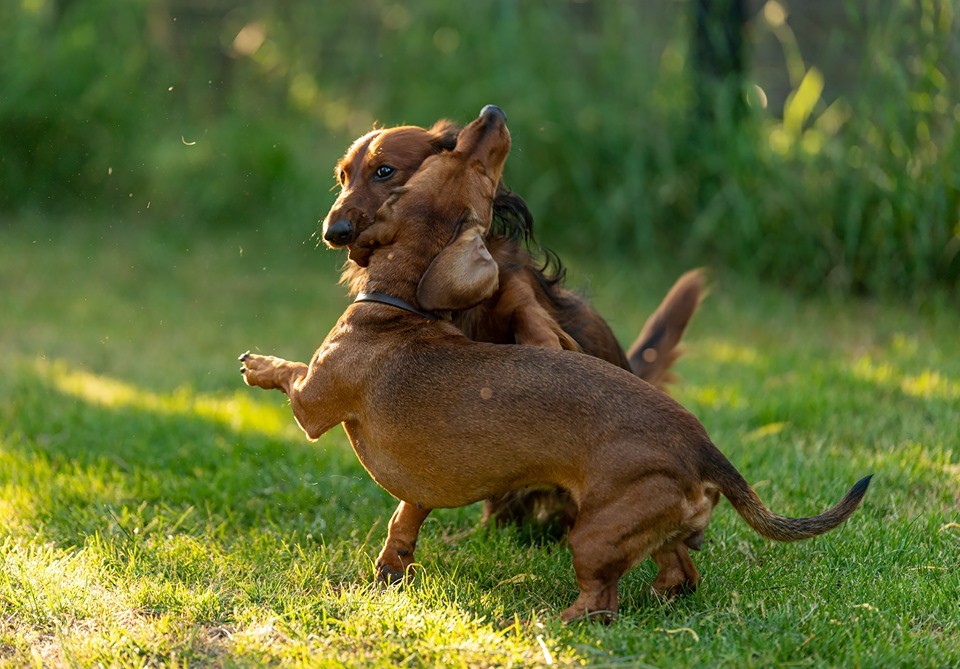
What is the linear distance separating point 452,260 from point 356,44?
21.0 ft

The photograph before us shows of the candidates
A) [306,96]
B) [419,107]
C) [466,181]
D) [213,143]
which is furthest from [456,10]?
[466,181]

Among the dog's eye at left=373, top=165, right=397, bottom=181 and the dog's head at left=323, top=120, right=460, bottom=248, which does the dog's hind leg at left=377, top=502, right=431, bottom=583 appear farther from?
the dog's eye at left=373, top=165, right=397, bottom=181

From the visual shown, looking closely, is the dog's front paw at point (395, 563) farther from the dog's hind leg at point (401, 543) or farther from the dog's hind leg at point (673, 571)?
the dog's hind leg at point (673, 571)

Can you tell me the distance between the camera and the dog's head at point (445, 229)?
10.1ft

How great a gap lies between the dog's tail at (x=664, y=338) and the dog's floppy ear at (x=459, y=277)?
120 cm

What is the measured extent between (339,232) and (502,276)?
508mm

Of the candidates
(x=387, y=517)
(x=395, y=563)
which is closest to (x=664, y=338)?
(x=387, y=517)

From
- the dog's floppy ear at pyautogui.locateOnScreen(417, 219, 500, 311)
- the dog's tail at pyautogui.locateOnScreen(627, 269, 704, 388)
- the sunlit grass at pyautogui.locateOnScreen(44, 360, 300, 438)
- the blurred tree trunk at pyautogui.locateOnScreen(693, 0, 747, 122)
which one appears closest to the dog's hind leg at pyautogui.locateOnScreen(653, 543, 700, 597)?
the dog's floppy ear at pyautogui.locateOnScreen(417, 219, 500, 311)

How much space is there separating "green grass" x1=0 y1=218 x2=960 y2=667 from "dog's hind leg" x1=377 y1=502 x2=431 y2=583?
0.27ft

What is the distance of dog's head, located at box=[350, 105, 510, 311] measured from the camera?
308 centimetres

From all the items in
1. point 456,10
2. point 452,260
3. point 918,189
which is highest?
point 456,10

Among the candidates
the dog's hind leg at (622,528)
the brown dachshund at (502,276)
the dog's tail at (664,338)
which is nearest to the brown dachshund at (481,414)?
the dog's hind leg at (622,528)

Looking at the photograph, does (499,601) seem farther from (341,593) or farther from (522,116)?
(522,116)

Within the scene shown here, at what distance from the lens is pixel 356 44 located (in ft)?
29.8
